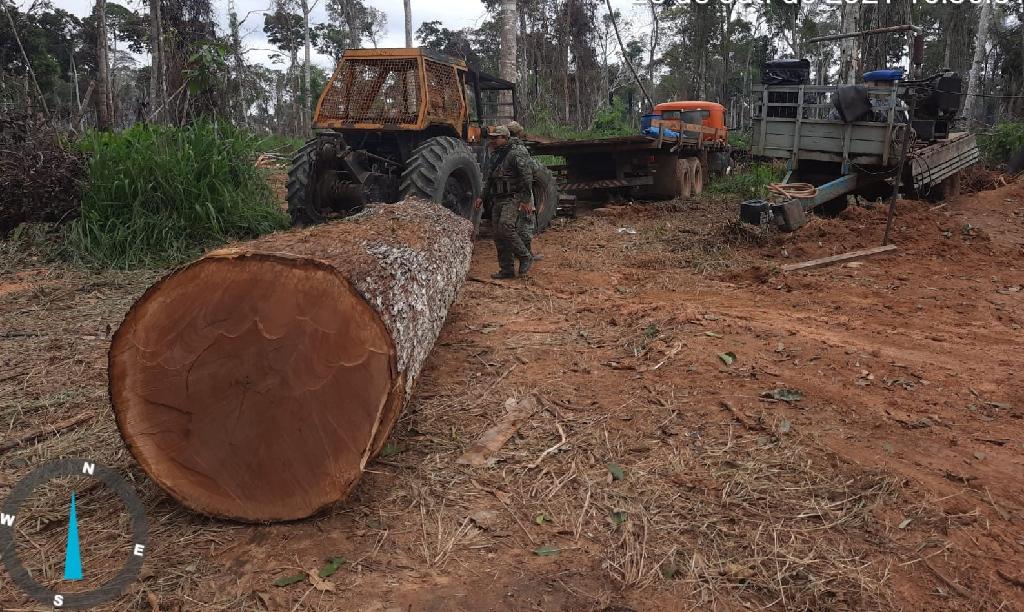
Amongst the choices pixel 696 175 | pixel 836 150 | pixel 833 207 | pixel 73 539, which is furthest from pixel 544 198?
pixel 73 539

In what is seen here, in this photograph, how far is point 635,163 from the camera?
1087 cm

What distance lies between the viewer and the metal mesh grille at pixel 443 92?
7.04m

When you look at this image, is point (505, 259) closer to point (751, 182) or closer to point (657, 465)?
point (657, 465)

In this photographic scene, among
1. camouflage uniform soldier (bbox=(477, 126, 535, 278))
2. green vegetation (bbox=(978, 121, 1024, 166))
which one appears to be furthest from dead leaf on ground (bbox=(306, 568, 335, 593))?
green vegetation (bbox=(978, 121, 1024, 166))

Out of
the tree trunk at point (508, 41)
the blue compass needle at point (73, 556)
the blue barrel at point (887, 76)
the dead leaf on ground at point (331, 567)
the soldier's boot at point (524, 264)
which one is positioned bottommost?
the dead leaf on ground at point (331, 567)

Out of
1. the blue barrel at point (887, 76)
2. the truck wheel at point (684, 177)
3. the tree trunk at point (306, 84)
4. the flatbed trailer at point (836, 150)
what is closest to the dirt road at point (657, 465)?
the flatbed trailer at point (836, 150)

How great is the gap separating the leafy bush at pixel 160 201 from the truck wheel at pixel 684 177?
6856 millimetres

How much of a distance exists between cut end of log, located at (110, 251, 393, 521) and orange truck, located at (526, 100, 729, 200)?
23.5ft

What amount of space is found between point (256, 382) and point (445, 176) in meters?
4.47

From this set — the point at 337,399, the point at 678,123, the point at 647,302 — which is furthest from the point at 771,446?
the point at 678,123

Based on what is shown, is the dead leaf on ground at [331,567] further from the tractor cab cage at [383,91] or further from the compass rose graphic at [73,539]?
the tractor cab cage at [383,91]

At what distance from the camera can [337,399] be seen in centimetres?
243

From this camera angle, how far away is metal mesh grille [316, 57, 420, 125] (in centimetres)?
699

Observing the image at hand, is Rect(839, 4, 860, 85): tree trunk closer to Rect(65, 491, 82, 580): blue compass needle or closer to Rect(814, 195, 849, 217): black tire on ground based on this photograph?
Rect(814, 195, 849, 217): black tire on ground
